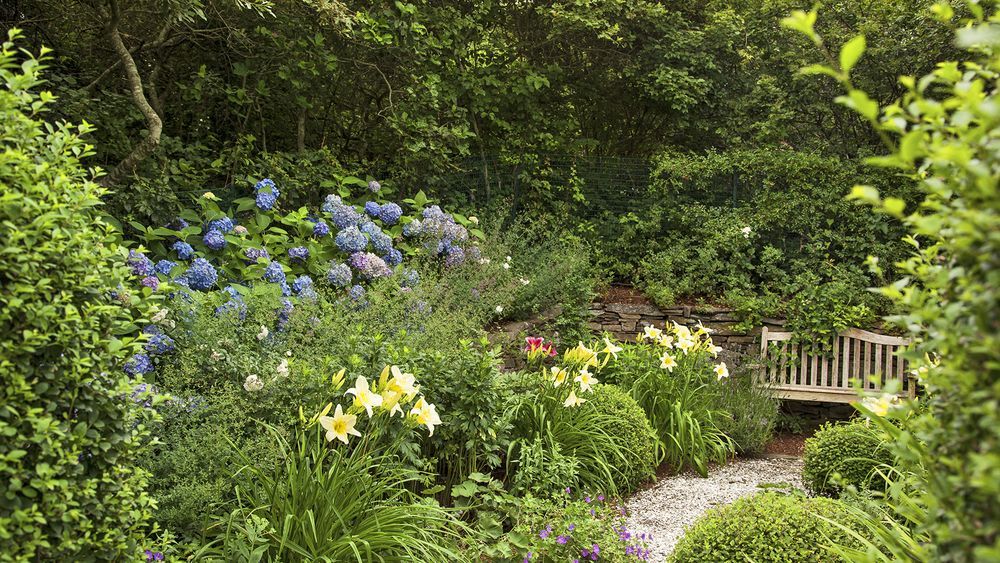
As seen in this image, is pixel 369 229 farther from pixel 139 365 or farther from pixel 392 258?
pixel 139 365

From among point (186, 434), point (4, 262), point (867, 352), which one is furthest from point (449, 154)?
point (4, 262)

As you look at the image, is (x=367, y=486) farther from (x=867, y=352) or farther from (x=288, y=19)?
(x=867, y=352)

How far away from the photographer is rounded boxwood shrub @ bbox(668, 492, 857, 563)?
2633mm

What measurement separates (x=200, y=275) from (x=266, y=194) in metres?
1.15

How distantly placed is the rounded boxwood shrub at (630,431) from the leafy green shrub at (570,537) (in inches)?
44.9

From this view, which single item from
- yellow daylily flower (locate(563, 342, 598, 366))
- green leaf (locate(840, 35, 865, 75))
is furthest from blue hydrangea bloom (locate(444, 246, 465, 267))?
green leaf (locate(840, 35, 865, 75))

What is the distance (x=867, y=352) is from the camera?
6.14 m

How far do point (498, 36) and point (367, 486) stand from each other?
6216mm

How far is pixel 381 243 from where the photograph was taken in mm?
5398

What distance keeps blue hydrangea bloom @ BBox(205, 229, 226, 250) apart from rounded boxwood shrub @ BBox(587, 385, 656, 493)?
2.44 metres

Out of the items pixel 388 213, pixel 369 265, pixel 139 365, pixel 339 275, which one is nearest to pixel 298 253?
pixel 339 275

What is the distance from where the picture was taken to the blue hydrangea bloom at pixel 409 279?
505 centimetres

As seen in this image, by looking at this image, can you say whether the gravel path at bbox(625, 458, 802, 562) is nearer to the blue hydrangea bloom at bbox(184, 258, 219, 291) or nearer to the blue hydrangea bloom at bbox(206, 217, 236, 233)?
the blue hydrangea bloom at bbox(184, 258, 219, 291)

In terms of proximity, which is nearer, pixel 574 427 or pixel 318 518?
pixel 318 518
